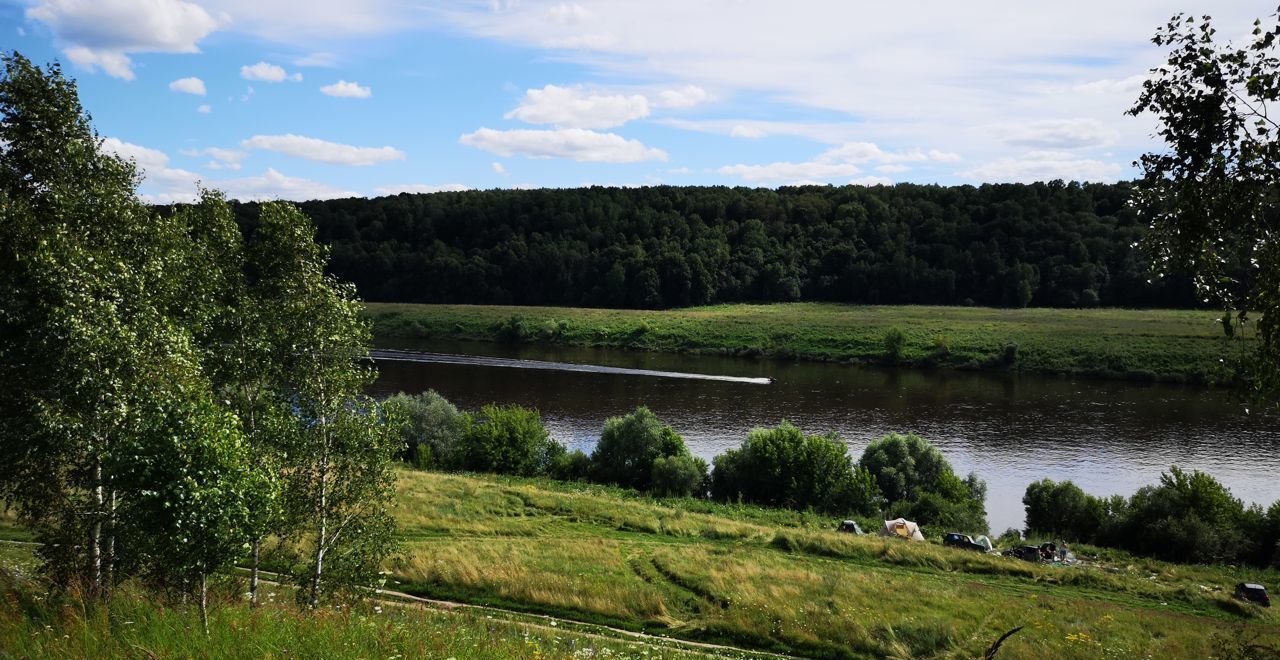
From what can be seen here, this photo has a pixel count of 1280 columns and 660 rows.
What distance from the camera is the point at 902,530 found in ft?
106

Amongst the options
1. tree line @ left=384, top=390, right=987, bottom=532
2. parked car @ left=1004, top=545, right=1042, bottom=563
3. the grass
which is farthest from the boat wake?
parked car @ left=1004, top=545, right=1042, bottom=563

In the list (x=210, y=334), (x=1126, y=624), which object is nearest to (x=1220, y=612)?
(x=1126, y=624)

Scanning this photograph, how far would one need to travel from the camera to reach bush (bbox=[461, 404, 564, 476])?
4341cm

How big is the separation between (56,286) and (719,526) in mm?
24225

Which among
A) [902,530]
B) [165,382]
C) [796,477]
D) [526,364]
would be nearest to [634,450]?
[796,477]

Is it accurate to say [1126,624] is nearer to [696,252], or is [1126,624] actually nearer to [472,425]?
[472,425]

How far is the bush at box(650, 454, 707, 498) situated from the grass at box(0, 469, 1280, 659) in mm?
5673

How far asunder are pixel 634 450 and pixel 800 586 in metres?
19.3

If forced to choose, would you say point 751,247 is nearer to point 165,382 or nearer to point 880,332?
point 880,332

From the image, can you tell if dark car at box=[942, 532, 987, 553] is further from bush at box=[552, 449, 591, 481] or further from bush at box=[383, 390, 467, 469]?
bush at box=[383, 390, 467, 469]

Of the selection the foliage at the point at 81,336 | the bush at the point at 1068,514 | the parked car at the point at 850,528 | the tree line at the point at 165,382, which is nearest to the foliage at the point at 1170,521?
the bush at the point at 1068,514

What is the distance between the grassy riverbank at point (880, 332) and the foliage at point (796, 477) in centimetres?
3171

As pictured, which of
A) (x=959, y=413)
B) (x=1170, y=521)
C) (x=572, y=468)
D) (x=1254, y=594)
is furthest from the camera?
(x=959, y=413)

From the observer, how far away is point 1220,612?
78.4ft
